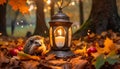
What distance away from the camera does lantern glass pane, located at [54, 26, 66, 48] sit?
14.2 ft

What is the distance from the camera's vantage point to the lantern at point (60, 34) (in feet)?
14.0

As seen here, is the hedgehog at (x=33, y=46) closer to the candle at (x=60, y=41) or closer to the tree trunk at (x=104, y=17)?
the candle at (x=60, y=41)

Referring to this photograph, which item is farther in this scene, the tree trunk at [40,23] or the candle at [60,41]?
the tree trunk at [40,23]

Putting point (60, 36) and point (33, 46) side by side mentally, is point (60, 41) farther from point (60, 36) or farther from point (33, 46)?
point (33, 46)

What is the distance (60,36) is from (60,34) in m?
0.03

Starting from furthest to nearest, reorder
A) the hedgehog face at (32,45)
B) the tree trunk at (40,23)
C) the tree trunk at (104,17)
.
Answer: the tree trunk at (40,23), the tree trunk at (104,17), the hedgehog face at (32,45)

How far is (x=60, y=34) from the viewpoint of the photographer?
437cm

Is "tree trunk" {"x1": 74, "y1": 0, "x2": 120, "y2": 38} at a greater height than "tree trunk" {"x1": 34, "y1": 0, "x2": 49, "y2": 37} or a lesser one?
greater

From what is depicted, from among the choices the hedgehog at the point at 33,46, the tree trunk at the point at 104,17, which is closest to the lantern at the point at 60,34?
the hedgehog at the point at 33,46

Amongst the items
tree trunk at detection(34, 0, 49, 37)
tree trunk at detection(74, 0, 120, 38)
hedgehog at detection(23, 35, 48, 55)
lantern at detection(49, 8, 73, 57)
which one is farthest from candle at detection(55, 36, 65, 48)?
tree trunk at detection(34, 0, 49, 37)

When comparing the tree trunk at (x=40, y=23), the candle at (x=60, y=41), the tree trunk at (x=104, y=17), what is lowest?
the tree trunk at (x=40, y=23)

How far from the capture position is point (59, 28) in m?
4.32

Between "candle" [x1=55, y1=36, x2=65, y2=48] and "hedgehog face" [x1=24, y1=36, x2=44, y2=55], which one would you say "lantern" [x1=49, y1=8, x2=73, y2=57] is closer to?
"candle" [x1=55, y1=36, x2=65, y2=48]

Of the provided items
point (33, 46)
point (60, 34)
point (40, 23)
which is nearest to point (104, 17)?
point (60, 34)
